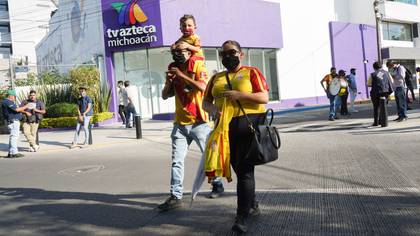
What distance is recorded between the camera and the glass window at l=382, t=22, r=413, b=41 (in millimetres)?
36875

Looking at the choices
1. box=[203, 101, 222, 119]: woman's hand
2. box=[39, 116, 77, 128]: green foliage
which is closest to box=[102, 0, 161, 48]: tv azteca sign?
box=[39, 116, 77, 128]: green foliage

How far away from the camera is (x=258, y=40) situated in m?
24.3

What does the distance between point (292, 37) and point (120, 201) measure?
22.4m

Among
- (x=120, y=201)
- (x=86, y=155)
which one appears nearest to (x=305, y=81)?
(x=86, y=155)

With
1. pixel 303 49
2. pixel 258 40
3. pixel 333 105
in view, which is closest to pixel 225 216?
pixel 333 105

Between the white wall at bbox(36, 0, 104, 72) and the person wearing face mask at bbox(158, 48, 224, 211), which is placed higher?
the white wall at bbox(36, 0, 104, 72)

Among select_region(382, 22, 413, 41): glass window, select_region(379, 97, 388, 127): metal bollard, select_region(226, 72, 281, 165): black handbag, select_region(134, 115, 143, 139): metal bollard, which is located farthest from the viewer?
select_region(382, 22, 413, 41): glass window

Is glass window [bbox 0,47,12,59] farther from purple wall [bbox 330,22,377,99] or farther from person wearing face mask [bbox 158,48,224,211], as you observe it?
person wearing face mask [bbox 158,48,224,211]

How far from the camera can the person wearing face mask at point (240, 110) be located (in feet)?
13.5

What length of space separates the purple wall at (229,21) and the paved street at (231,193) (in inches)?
427

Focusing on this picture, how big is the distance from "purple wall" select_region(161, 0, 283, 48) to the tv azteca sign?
1.45ft

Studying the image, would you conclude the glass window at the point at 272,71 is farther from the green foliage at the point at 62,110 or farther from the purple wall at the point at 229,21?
the green foliage at the point at 62,110

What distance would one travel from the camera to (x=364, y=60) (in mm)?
31312

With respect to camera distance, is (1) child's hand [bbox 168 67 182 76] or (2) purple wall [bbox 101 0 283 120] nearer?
(1) child's hand [bbox 168 67 182 76]
